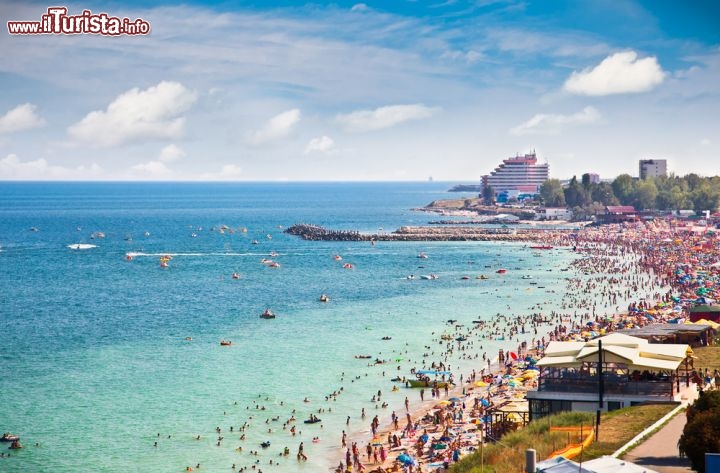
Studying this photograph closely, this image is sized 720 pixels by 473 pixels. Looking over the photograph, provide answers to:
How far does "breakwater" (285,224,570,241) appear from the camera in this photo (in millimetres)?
146250

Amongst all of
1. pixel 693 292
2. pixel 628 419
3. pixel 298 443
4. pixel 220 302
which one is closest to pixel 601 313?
pixel 693 292

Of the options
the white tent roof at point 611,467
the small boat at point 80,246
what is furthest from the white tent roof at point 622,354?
the small boat at point 80,246

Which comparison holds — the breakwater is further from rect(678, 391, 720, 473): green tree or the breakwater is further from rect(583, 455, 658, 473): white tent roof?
rect(583, 455, 658, 473): white tent roof

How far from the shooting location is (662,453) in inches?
859

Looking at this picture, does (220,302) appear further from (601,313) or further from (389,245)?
(389,245)

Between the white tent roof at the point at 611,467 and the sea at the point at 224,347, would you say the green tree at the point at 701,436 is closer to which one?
the white tent roof at the point at 611,467

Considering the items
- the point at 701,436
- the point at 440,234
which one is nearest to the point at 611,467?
the point at 701,436

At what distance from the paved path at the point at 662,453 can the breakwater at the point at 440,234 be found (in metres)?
120

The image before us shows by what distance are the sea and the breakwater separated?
2324 cm

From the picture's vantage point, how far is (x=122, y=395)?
151 feet

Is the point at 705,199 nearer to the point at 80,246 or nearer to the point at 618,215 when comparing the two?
the point at 618,215

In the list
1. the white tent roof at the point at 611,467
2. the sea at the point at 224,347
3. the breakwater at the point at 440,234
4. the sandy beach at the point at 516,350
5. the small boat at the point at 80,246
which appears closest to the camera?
the white tent roof at the point at 611,467

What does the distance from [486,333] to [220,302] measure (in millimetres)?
27889

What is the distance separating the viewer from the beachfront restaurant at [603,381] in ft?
90.6
